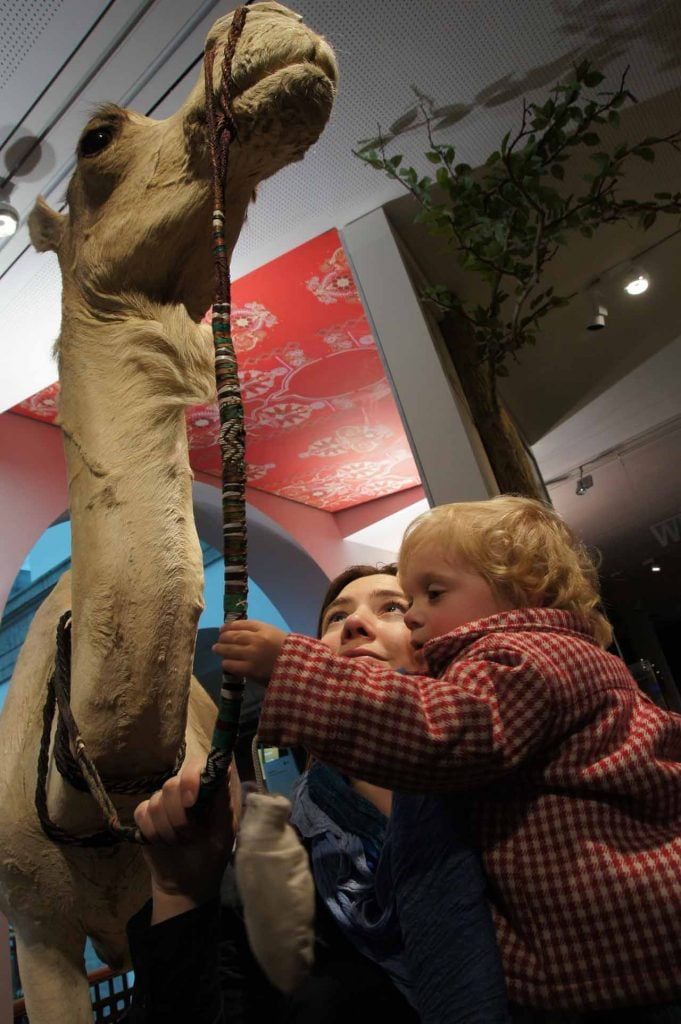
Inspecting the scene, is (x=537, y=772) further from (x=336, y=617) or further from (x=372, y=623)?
(x=336, y=617)

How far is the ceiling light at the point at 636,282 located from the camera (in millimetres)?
1716

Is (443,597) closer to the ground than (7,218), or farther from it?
closer to the ground

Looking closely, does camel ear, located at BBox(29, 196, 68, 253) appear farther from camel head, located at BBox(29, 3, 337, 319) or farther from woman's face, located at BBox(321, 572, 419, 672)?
woman's face, located at BBox(321, 572, 419, 672)

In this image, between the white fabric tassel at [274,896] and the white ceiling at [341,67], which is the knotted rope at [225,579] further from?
the white ceiling at [341,67]

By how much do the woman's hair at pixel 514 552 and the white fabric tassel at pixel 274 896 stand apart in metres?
0.32

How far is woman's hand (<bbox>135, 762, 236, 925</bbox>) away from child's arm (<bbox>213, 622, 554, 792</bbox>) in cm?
6

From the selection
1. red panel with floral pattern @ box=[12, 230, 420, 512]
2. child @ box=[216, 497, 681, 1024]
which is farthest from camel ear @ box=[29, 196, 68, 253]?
red panel with floral pattern @ box=[12, 230, 420, 512]

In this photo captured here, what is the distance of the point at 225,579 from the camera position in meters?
0.49

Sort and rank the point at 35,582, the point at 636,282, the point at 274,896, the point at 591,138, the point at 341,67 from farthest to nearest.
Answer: the point at 35,582
the point at 636,282
the point at 591,138
the point at 341,67
the point at 274,896

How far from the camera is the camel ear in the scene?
999 mm

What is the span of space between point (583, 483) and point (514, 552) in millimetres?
1076

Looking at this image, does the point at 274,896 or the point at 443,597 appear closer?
the point at 274,896

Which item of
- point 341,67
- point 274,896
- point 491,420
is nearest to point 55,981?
point 274,896

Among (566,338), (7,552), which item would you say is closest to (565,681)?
(566,338)
